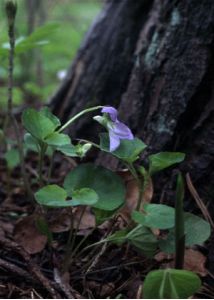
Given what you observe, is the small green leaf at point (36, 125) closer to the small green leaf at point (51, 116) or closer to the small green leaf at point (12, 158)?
the small green leaf at point (51, 116)

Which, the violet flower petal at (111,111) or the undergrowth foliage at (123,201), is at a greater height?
the violet flower petal at (111,111)

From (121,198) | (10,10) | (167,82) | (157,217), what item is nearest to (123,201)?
(121,198)

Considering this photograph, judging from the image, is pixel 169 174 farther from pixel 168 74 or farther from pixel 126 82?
pixel 126 82

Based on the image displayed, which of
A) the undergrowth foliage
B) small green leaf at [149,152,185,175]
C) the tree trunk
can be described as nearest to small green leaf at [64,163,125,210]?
the undergrowth foliage

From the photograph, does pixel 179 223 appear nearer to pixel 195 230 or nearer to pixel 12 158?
pixel 195 230

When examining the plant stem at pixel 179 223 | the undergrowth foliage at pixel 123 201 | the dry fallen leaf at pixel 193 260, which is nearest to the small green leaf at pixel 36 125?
the undergrowth foliage at pixel 123 201

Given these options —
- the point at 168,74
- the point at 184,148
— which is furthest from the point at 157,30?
the point at 184,148
